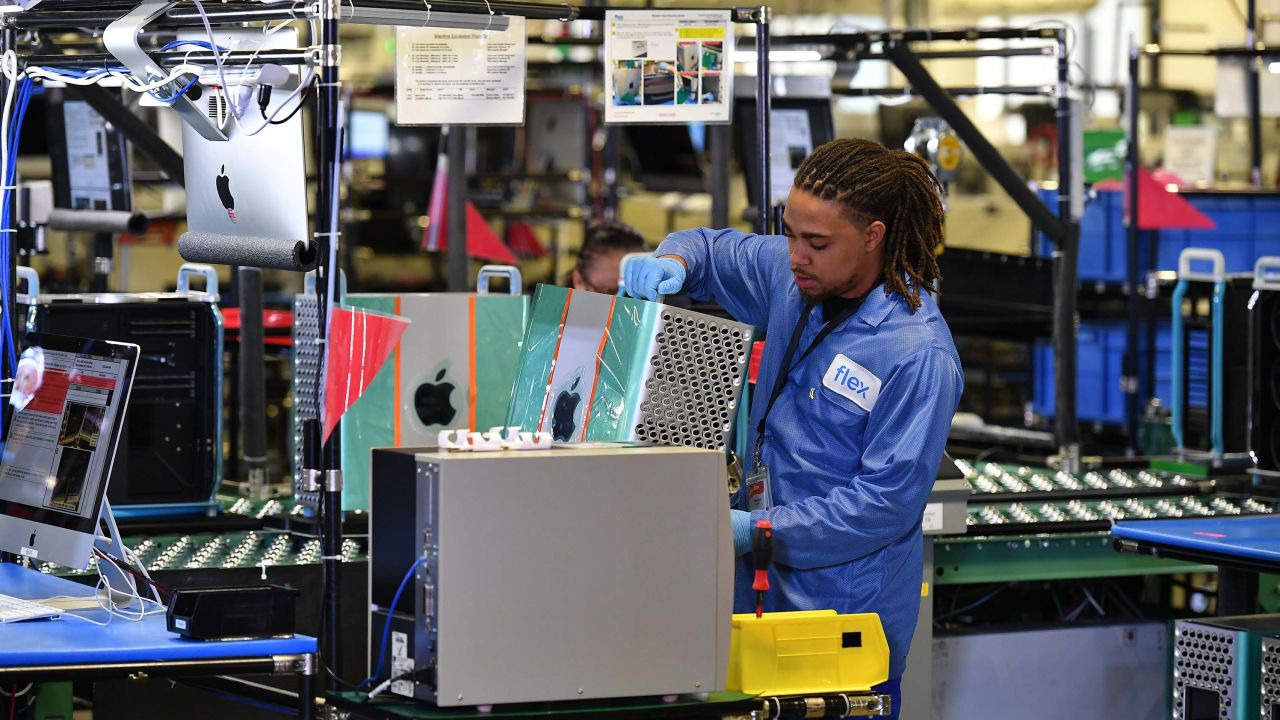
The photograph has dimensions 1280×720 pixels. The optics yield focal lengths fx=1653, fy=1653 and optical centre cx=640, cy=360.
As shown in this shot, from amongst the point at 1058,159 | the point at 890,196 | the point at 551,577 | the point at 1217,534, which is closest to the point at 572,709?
the point at 551,577

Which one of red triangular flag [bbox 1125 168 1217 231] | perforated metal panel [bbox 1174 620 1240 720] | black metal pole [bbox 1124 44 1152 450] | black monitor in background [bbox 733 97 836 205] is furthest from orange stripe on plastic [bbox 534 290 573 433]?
red triangular flag [bbox 1125 168 1217 231]

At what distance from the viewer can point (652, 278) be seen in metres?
Result: 3.07

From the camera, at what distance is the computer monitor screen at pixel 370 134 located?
32.9 ft

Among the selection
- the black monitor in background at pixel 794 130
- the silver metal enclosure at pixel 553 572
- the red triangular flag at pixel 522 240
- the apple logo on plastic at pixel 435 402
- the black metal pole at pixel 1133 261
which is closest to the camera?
the silver metal enclosure at pixel 553 572

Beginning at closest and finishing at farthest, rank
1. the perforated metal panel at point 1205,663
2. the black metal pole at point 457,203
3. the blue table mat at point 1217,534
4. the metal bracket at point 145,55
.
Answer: the metal bracket at point 145,55 → the blue table mat at point 1217,534 → the perforated metal panel at point 1205,663 → the black metal pole at point 457,203

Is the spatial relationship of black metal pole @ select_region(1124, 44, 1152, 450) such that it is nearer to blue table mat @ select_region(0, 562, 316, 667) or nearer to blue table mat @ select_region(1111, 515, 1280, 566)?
blue table mat @ select_region(1111, 515, 1280, 566)

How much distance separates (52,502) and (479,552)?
1191 millimetres

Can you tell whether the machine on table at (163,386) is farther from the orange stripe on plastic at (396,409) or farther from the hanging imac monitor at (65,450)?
the hanging imac monitor at (65,450)

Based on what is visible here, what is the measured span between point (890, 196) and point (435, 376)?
1.55 metres

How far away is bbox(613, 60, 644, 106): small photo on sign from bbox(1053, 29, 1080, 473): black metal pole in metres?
1.93

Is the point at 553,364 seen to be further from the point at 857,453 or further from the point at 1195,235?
the point at 1195,235

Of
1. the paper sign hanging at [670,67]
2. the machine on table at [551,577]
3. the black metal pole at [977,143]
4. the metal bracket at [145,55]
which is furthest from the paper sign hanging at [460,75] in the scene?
the black metal pole at [977,143]

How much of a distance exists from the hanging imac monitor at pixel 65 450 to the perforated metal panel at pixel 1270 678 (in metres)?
2.52

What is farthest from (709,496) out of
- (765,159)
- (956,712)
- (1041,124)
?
(1041,124)
